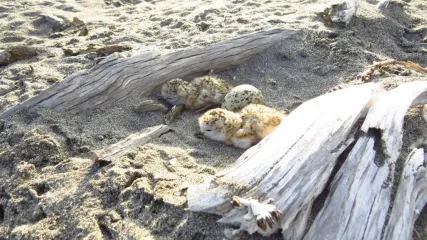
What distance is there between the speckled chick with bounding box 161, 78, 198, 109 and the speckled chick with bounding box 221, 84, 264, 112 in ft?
1.34

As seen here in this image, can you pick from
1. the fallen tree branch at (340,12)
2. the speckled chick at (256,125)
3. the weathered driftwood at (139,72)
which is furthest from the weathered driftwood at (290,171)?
the fallen tree branch at (340,12)

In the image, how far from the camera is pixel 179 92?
4496 millimetres

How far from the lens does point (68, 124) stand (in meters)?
4.11

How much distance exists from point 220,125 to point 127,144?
79 centimetres

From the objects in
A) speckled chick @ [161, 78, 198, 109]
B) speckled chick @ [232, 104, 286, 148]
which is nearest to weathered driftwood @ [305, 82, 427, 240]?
speckled chick @ [232, 104, 286, 148]

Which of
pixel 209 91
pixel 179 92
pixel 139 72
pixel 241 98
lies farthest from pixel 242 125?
pixel 139 72

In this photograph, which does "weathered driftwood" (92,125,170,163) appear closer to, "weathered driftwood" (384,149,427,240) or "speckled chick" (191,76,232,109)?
"speckled chick" (191,76,232,109)

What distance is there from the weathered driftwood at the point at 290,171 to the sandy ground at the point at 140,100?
0.12 m

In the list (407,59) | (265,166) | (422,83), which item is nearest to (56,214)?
(265,166)

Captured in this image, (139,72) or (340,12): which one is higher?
(340,12)

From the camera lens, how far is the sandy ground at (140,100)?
3023 mm

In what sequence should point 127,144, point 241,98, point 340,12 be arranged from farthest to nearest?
point 340,12, point 241,98, point 127,144

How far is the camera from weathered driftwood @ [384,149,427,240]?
259 cm

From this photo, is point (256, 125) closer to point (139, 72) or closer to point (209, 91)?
point (209, 91)
